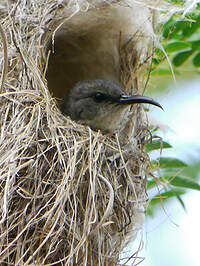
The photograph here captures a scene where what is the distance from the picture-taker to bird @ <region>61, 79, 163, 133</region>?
336 centimetres

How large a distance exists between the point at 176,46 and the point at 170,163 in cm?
75

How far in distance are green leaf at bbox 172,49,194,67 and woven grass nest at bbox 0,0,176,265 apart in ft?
1.86

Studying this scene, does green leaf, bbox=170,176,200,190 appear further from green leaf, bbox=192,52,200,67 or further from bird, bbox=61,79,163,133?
green leaf, bbox=192,52,200,67

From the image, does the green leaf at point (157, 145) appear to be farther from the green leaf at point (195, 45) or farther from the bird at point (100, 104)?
the green leaf at point (195, 45)

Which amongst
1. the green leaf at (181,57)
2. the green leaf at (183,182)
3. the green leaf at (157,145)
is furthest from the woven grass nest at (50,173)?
the green leaf at (181,57)

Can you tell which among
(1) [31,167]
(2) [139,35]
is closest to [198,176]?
(2) [139,35]

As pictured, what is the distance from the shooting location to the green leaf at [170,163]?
9.91 feet

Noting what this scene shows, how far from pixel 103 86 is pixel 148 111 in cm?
37

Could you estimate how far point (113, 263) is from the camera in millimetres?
2676

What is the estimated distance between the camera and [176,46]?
10.5ft

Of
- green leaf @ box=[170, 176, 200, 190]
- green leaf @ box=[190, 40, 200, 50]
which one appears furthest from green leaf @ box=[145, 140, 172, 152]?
green leaf @ box=[190, 40, 200, 50]

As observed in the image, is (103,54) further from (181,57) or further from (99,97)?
(181,57)

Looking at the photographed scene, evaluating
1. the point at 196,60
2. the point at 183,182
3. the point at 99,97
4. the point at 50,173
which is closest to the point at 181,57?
the point at 196,60

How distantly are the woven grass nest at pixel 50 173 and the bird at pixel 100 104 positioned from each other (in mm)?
251
